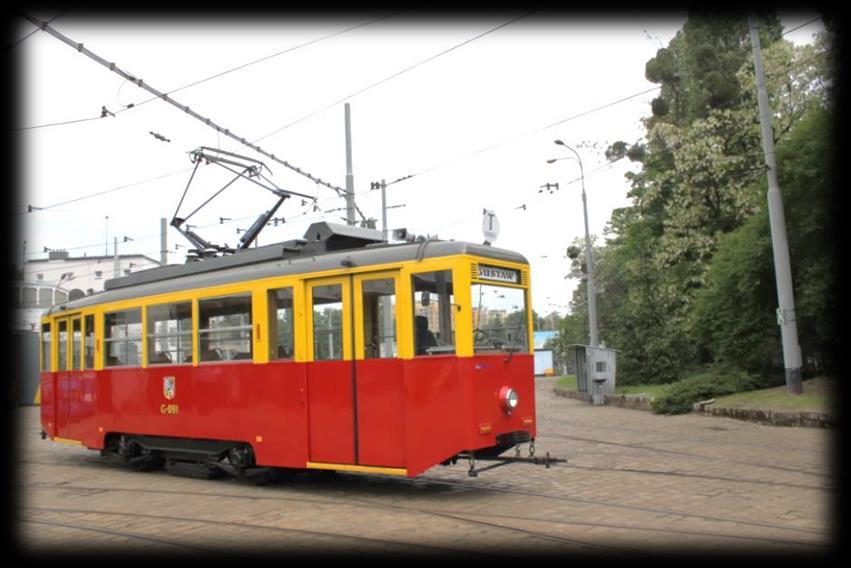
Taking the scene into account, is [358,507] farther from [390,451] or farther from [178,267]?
[178,267]

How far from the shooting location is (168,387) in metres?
11.7

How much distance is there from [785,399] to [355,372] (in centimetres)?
1155

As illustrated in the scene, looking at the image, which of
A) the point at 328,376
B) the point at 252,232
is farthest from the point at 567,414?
the point at 328,376

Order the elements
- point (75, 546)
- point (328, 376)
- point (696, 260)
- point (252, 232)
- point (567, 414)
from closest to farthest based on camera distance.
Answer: point (75, 546)
point (328, 376)
point (252, 232)
point (567, 414)
point (696, 260)

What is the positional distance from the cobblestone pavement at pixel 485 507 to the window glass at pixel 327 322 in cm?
181

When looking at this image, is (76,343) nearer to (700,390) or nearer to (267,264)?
(267,264)

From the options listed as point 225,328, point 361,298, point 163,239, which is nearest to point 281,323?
point 225,328

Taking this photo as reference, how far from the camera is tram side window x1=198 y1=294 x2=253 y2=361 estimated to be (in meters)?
10.6

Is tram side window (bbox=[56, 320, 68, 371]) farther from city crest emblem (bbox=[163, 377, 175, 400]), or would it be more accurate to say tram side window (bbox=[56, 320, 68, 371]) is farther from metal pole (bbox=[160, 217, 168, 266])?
metal pole (bbox=[160, 217, 168, 266])

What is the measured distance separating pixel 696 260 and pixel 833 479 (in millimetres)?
16498

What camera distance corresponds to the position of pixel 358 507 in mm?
8836

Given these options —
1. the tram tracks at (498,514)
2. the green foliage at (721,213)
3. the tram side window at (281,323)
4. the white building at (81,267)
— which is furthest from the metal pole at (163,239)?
the white building at (81,267)

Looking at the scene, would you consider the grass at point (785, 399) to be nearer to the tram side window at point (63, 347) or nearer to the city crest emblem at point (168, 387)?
the city crest emblem at point (168, 387)

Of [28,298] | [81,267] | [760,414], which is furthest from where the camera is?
[81,267]
